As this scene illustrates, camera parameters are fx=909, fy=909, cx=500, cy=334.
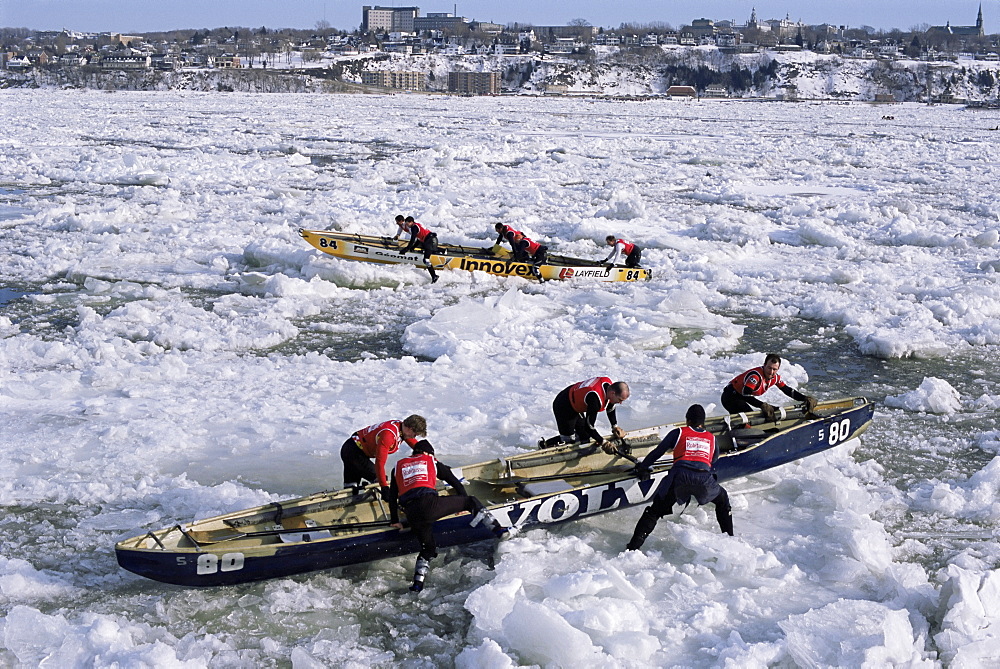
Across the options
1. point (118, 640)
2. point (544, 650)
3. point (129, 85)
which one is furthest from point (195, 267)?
point (129, 85)

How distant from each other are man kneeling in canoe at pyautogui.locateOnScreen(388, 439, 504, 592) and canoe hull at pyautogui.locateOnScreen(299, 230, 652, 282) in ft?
27.5

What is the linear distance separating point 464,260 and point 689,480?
858 cm

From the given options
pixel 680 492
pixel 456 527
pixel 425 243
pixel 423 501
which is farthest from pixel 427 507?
pixel 425 243

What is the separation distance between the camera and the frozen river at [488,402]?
545 cm

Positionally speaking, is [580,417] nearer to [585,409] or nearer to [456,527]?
[585,409]

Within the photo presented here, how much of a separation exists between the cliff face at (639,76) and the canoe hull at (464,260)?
91376mm

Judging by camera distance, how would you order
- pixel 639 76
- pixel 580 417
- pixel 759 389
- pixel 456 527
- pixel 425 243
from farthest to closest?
pixel 639 76 → pixel 425 243 → pixel 759 389 → pixel 580 417 → pixel 456 527

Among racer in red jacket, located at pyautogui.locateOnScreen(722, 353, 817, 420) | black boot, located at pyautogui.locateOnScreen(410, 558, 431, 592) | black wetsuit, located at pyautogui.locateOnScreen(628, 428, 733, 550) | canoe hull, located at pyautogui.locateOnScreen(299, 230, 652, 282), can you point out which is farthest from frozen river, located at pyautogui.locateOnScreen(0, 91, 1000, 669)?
racer in red jacket, located at pyautogui.locateOnScreen(722, 353, 817, 420)

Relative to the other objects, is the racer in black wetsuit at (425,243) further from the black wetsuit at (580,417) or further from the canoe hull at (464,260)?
the black wetsuit at (580,417)

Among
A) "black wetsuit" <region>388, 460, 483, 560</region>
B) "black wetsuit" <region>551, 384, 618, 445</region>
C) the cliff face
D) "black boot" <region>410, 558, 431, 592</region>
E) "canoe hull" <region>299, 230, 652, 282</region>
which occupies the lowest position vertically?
"black boot" <region>410, 558, 431, 592</region>

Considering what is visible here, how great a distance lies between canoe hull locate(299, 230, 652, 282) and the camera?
14445 mm

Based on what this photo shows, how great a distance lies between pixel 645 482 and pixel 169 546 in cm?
341

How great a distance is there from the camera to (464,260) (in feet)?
47.4

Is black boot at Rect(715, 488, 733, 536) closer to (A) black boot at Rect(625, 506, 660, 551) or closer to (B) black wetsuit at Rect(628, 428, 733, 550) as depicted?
(B) black wetsuit at Rect(628, 428, 733, 550)
